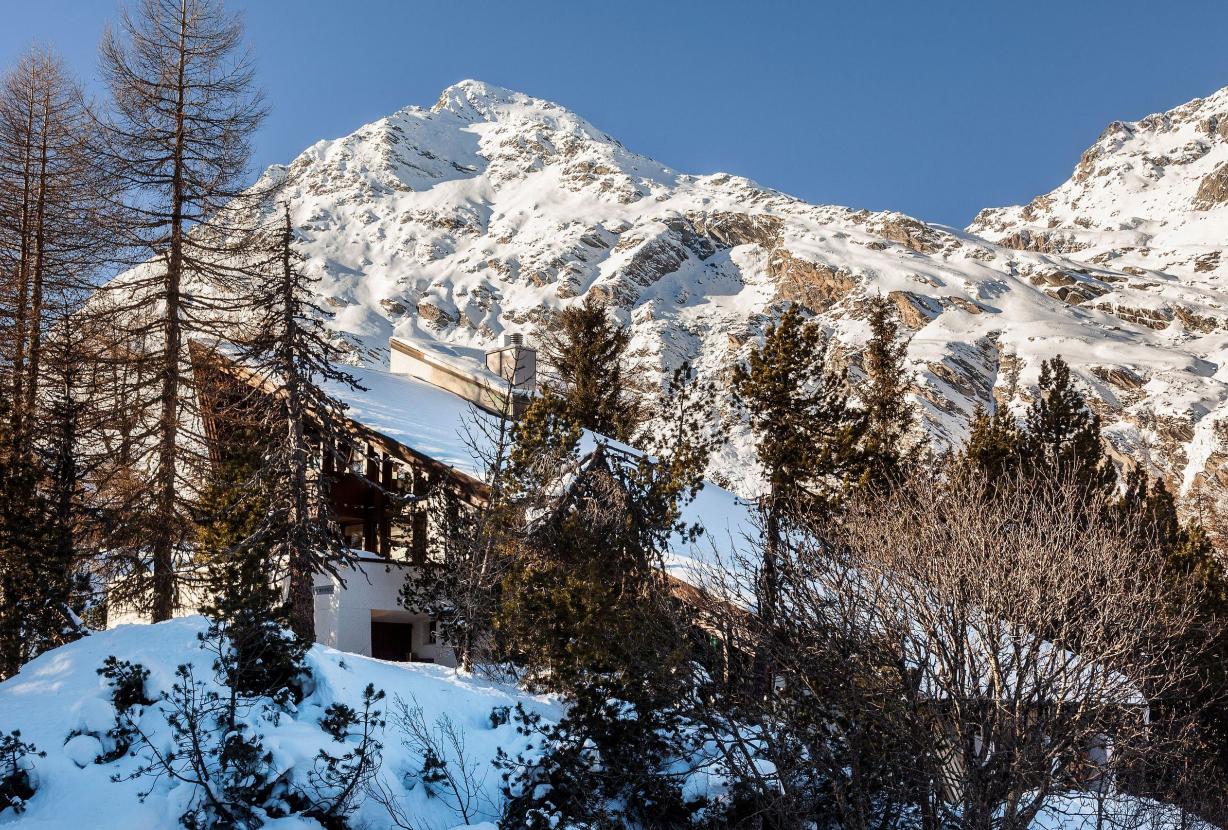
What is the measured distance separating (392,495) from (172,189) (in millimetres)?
6838

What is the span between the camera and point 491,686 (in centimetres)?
1341

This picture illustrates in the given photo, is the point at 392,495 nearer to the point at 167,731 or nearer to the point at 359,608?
the point at 359,608

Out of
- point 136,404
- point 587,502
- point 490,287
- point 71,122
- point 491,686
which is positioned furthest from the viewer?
point 490,287

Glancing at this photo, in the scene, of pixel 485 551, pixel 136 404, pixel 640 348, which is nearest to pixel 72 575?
pixel 136 404

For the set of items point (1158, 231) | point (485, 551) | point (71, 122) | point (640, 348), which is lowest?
point (485, 551)

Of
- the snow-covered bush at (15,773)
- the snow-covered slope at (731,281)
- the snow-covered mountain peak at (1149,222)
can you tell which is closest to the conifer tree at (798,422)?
the snow-covered bush at (15,773)

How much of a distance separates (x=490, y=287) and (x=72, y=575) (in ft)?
418

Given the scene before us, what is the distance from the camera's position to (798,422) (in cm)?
2138

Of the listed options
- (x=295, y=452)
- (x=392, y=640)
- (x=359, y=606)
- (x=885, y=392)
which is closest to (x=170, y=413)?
(x=295, y=452)

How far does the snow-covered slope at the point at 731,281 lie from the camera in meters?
100

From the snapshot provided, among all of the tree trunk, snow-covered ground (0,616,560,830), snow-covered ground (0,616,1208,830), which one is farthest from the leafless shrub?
the tree trunk

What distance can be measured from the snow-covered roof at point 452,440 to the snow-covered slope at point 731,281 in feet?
158

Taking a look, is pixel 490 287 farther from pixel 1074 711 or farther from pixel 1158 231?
pixel 1074 711

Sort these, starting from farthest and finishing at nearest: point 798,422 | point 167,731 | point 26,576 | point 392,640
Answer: point 392,640
point 798,422
point 26,576
point 167,731
